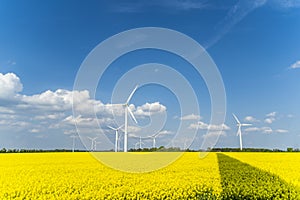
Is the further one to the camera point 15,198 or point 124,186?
point 124,186

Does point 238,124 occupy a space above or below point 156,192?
above

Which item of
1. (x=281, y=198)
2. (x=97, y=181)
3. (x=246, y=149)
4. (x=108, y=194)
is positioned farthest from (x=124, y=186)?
(x=246, y=149)

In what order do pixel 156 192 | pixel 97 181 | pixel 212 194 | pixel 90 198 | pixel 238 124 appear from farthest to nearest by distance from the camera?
pixel 238 124 < pixel 97 181 < pixel 212 194 < pixel 156 192 < pixel 90 198

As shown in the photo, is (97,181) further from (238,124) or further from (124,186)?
(238,124)

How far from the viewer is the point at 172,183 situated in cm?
1089

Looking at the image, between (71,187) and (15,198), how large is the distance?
177 centimetres

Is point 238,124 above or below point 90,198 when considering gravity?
above

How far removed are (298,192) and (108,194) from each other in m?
6.44

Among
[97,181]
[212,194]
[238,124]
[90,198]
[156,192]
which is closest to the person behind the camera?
[90,198]

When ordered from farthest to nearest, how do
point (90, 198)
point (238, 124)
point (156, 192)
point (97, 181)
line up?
point (238, 124) → point (97, 181) → point (156, 192) → point (90, 198)

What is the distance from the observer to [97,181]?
11.8m

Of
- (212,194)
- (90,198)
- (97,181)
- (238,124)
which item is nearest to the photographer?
(90,198)

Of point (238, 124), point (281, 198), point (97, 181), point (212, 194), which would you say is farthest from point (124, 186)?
point (238, 124)

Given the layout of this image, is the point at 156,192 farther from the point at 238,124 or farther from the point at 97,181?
the point at 238,124
